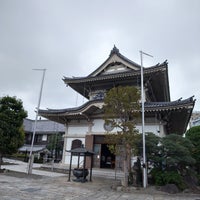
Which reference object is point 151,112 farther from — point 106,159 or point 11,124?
point 11,124

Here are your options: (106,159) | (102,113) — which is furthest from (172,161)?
(106,159)

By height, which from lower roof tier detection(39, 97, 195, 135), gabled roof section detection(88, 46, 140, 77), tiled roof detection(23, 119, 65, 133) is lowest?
lower roof tier detection(39, 97, 195, 135)

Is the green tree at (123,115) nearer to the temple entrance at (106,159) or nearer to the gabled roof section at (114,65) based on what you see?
the temple entrance at (106,159)

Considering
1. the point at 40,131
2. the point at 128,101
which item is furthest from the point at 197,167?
the point at 40,131

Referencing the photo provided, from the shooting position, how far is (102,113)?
17.1 m

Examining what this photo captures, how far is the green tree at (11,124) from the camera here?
14.2m

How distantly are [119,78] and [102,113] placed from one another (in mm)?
3458

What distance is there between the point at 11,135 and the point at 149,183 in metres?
10.3

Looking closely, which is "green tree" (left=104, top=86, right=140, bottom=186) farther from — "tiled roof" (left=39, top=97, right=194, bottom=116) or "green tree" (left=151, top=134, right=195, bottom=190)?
"tiled roof" (left=39, top=97, right=194, bottom=116)

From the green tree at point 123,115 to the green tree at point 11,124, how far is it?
7.58 m

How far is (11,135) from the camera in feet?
47.9

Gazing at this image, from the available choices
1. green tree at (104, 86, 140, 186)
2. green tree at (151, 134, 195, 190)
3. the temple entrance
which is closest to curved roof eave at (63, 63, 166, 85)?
green tree at (104, 86, 140, 186)

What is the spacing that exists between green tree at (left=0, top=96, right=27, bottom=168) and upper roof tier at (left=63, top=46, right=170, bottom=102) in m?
5.39

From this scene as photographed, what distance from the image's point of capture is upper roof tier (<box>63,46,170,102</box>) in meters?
16.7
